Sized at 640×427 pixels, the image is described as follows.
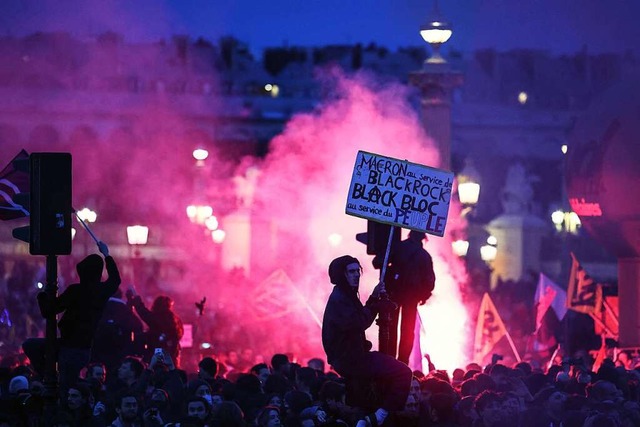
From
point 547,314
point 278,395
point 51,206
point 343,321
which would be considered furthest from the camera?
point 547,314

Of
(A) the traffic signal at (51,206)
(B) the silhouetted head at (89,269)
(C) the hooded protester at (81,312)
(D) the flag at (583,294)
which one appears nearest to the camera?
(A) the traffic signal at (51,206)

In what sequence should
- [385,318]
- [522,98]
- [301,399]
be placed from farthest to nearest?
[522,98], [301,399], [385,318]

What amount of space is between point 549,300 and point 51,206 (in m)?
11.4

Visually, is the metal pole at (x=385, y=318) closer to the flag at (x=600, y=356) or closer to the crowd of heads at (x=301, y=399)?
the crowd of heads at (x=301, y=399)

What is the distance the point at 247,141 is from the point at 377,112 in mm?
38229

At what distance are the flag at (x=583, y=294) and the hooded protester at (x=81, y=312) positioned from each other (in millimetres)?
10749

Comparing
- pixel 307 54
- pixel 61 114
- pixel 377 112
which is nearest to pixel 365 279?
pixel 377 112

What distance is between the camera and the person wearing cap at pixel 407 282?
16.1m

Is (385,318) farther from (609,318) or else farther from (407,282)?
(609,318)

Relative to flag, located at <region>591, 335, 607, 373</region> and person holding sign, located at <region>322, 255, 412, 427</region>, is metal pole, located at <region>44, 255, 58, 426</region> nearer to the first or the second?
person holding sign, located at <region>322, 255, 412, 427</region>

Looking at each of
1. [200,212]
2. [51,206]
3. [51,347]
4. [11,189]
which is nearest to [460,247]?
[200,212]

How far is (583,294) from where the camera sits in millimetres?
24859

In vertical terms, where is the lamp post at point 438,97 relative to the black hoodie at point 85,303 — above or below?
above

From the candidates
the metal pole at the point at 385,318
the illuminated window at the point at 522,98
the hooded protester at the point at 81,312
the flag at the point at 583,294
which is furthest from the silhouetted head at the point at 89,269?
the illuminated window at the point at 522,98
